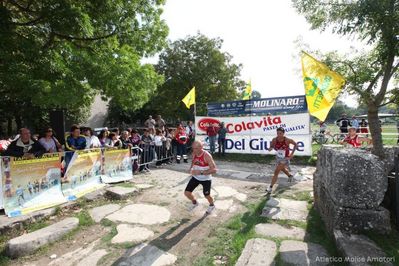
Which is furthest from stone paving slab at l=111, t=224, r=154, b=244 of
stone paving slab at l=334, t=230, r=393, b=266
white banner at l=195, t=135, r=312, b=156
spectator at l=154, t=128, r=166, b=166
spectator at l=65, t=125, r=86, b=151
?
white banner at l=195, t=135, r=312, b=156

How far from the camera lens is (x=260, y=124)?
43.5 ft

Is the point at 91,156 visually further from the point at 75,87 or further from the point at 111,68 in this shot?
the point at 111,68

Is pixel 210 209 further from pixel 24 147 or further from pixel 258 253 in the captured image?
pixel 24 147

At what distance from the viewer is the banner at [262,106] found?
12375mm

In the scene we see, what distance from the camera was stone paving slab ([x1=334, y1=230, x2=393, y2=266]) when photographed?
3.36 meters

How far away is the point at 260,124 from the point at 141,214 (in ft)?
28.4

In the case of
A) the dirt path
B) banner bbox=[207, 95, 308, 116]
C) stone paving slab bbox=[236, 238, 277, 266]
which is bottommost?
stone paving slab bbox=[236, 238, 277, 266]

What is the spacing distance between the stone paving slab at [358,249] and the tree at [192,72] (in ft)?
90.4

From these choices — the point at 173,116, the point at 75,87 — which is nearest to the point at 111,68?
the point at 75,87

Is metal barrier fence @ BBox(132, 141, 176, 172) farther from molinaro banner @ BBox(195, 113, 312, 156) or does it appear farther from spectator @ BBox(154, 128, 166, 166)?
molinaro banner @ BBox(195, 113, 312, 156)

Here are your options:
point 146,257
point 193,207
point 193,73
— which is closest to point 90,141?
point 193,207

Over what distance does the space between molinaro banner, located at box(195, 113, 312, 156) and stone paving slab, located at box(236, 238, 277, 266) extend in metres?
8.50

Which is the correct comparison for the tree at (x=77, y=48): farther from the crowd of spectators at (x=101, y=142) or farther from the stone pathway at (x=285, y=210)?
the stone pathway at (x=285, y=210)

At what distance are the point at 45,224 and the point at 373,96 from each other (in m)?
6.30
